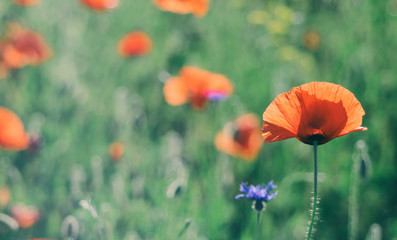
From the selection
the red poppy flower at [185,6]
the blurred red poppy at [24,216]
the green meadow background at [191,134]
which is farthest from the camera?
the red poppy flower at [185,6]

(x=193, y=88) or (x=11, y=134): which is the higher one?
(x=193, y=88)

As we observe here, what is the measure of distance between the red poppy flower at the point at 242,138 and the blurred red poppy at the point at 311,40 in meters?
1.29

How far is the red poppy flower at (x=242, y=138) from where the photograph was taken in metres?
2.12

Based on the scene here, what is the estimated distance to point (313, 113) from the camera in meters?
0.97

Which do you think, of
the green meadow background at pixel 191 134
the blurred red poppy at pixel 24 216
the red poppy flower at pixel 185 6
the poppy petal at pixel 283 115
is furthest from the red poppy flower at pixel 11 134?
the poppy petal at pixel 283 115

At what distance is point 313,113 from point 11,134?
1582 mm

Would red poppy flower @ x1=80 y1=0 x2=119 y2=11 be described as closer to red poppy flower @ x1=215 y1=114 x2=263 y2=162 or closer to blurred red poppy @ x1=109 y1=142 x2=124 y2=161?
blurred red poppy @ x1=109 y1=142 x2=124 y2=161

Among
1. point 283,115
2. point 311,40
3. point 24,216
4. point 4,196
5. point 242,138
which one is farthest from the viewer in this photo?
point 311,40

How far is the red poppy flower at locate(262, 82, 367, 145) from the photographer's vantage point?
3.09 feet

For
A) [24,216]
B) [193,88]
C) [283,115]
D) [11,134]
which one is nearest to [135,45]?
[193,88]

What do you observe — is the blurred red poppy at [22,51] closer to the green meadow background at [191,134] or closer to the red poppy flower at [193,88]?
the green meadow background at [191,134]

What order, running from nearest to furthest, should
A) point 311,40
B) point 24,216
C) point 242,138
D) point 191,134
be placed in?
1. point 24,216
2. point 242,138
3. point 191,134
4. point 311,40

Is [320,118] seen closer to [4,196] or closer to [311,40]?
[4,196]

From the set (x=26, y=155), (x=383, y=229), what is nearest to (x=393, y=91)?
(x=383, y=229)
